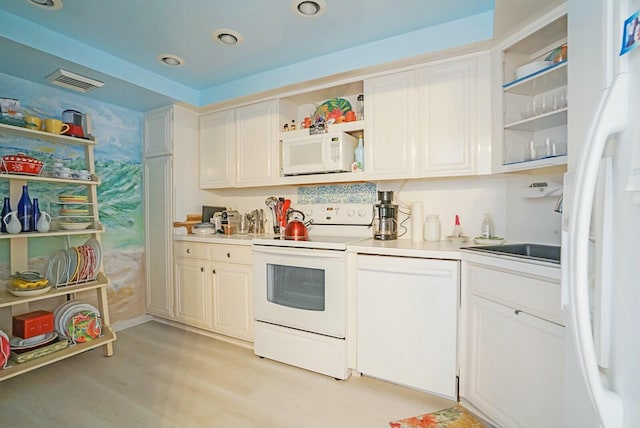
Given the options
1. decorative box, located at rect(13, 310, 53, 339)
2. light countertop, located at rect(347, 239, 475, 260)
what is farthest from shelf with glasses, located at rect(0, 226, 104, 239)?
light countertop, located at rect(347, 239, 475, 260)

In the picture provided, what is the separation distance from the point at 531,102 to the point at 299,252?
5.71ft

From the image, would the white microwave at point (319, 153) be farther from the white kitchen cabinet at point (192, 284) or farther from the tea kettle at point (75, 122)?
the tea kettle at point (75, 122)

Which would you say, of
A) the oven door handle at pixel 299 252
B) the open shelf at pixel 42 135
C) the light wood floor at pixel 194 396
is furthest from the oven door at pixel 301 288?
the open shelf at pixel 42 135

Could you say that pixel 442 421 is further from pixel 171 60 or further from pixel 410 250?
pixel 171 60

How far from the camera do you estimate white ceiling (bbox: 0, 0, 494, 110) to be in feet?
5.84

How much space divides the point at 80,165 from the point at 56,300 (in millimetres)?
1142

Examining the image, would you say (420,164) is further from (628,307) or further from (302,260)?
(628,307)

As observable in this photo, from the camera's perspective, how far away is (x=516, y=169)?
5.79 ft

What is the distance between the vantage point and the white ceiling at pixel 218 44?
1.78 m

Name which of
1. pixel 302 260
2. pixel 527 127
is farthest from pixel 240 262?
pixel 527 127

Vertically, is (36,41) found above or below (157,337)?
Answer: above

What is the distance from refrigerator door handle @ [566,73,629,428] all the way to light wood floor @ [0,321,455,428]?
4.11ft

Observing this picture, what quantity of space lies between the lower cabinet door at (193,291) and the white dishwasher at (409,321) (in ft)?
4.71

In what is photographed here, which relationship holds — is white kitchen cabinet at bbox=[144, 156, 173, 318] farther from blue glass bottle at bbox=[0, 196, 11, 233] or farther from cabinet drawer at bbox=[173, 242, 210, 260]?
blue glass bottle at bbox=[0, 196, 11, 233]
